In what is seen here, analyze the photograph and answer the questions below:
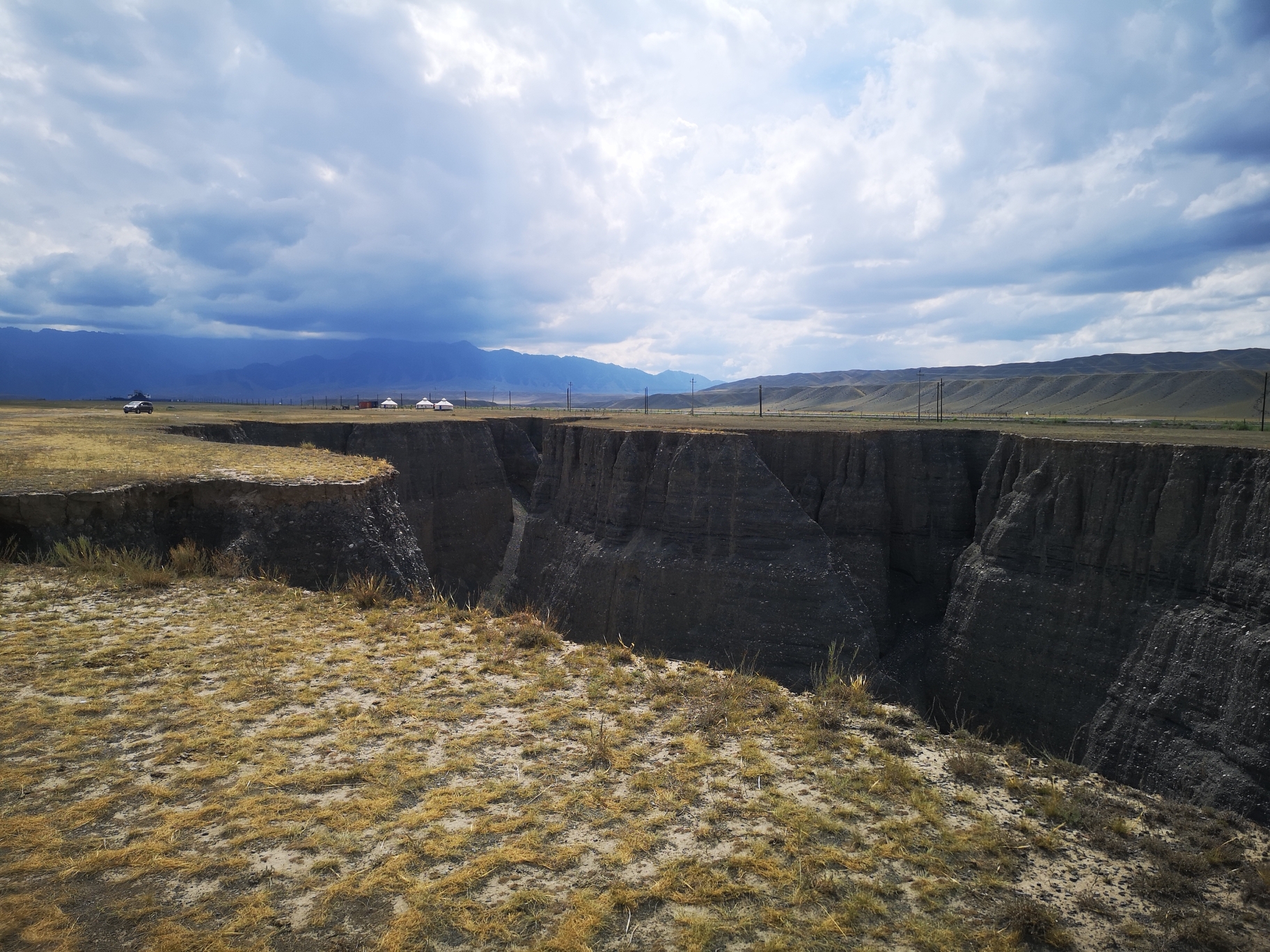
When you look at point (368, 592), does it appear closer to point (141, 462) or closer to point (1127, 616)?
point (141, 462)

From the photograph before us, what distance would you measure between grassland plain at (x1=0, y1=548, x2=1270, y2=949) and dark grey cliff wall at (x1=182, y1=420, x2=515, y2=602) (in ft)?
86.8

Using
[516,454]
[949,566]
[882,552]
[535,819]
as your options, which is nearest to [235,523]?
[535,819]

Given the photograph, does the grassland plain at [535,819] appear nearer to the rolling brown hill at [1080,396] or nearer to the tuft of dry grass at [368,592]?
the tuft of dry grass at [368,592]

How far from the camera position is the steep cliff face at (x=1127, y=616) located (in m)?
17.4

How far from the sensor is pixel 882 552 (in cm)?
3088

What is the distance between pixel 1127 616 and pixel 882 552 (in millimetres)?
10518

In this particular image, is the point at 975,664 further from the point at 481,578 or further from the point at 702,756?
the point at 481,578

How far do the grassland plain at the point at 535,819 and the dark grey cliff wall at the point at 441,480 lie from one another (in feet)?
86.8

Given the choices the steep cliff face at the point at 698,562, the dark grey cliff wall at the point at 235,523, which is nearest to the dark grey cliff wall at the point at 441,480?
the steep cliff face at the point at 698,562

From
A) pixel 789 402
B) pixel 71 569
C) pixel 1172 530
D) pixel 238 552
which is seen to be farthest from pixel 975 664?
pixel 789 402

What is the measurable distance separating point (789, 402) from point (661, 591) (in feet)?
499

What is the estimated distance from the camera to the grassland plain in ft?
15.7

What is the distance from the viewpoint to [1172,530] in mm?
20609

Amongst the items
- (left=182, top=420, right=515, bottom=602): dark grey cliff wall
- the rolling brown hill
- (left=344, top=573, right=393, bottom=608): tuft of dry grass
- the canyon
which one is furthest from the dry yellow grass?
the rolling brown hill
